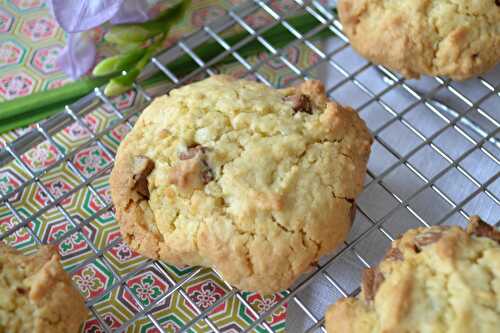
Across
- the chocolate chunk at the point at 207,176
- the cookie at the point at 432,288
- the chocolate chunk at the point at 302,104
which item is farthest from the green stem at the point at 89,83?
the cookie at the point at 432,288

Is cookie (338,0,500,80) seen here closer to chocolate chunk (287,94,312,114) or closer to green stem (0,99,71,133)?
chocolate chunk (287,94,312,114)

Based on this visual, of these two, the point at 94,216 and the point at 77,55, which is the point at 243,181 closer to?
the point at 94,216

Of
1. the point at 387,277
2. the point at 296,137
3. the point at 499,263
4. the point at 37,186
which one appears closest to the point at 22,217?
the point at 37,186

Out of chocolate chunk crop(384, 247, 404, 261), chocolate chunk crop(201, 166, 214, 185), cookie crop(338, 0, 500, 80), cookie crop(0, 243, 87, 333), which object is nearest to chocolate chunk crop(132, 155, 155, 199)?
chocolate chunk crop(201, 166, 214, 185)

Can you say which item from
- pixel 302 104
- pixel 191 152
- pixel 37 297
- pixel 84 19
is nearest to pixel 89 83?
pixel 84 19

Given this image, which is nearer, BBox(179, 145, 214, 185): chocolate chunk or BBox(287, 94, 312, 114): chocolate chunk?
BBox(179, 145, 214, 185): chocolate chunk

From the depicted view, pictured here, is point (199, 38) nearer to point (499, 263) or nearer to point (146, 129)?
point (146, 129)

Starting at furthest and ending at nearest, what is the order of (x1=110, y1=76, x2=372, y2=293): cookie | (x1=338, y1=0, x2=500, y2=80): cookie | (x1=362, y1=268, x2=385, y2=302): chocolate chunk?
(x1=338, y1=0, x2=500, y2=80): cookie
(x1=110, y1=76, x2=372, y2=293): cookie
(x1=362, y1=268, x2=385, y2=302): chocolate chunk
